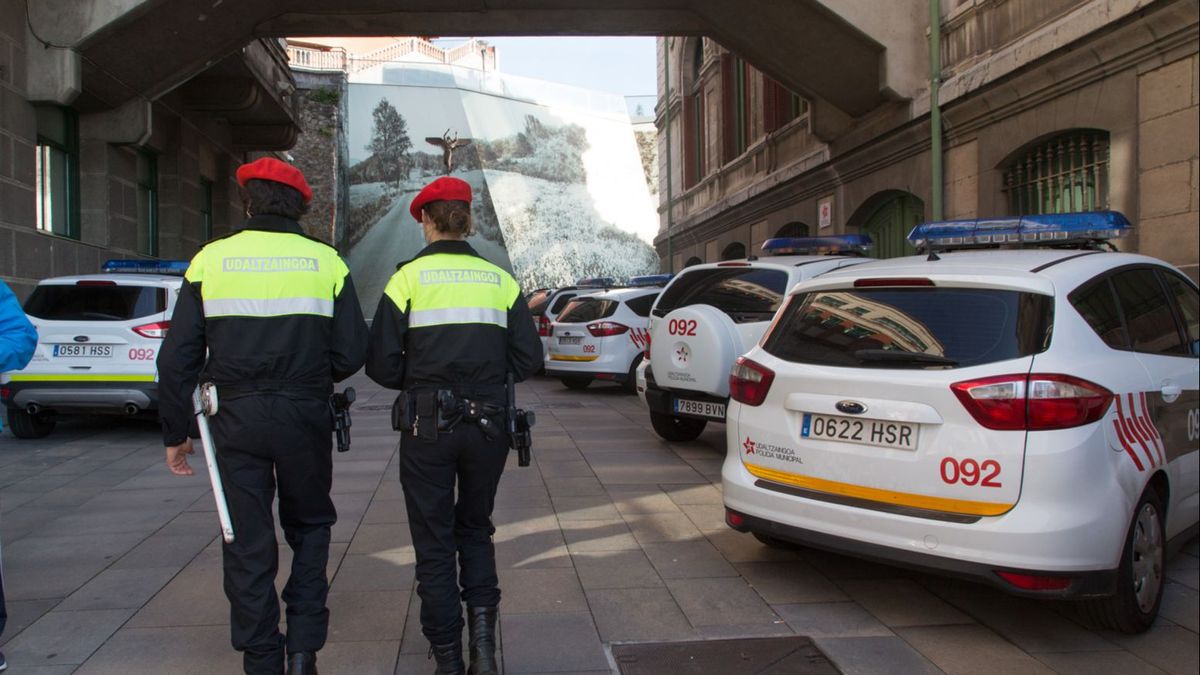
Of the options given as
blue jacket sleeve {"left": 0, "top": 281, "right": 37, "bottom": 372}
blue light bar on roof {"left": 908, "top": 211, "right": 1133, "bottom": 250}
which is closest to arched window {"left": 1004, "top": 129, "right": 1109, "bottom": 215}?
blue light bar on roof {"left": 908, "top": 211, "right": 1133, "bottom": 250}

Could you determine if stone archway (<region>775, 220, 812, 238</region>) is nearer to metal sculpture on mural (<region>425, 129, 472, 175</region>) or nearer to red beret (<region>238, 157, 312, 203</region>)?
red beret (<region>238, 157, 312, 203</region>)

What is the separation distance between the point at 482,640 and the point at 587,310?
10770mm

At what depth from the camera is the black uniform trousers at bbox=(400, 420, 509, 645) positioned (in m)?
3.51

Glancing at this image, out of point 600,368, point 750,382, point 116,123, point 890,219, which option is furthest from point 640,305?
point 750,382

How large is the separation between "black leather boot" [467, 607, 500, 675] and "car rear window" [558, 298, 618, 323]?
10330 mm

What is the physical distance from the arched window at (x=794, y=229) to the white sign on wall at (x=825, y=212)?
60.7 inches

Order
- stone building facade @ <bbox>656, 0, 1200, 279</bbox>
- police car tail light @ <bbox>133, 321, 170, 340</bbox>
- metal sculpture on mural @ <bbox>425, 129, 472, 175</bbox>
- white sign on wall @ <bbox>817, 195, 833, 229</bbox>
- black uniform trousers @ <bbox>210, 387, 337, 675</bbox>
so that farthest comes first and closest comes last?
metal sculpture on mural @ <bbox>425, 129, 472, 175</bbox> → white sign on wall @ <bbox>817, 195, 833, 229</bbox> → police car tail light @ <bbox>133, 321, 170, 340</bbox> → stone building facade @ <bbox>656, 0, 1200, 279</bbox> → black uniform trousers @ <bbox>210, 387, 337, 675</bbox>

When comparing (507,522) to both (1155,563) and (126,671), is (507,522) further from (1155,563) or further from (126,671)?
(1155,563)

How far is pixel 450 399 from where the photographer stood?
11.4ft

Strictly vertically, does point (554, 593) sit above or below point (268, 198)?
below

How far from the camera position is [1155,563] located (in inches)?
163

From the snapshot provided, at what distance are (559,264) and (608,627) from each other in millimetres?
48788

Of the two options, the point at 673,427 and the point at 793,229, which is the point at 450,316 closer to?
the point at 673,427

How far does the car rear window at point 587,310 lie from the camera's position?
13922mm
